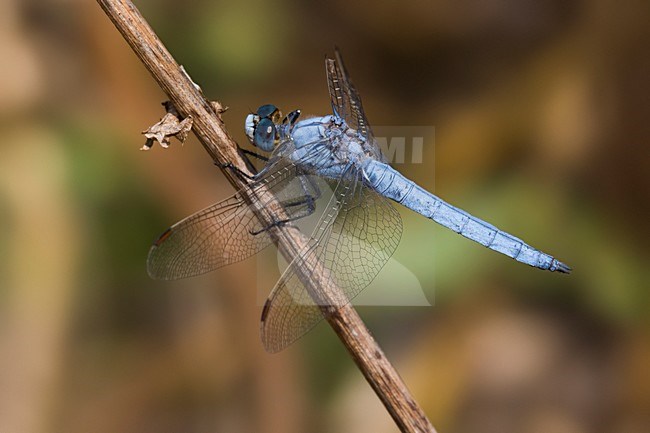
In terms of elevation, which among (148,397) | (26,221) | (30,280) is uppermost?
(26,221)

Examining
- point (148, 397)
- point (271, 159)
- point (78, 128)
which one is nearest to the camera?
point (271, 159)

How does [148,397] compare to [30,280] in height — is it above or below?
below

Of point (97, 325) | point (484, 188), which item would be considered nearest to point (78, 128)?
point (97, 325)

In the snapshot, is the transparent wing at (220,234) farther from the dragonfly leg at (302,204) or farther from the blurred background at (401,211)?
the blurred background at (401,211)

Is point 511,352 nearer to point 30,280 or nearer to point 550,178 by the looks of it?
point 550,178

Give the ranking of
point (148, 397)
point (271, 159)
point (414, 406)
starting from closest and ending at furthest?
point (414, 406)
point (271, 159)
point (148, 397)

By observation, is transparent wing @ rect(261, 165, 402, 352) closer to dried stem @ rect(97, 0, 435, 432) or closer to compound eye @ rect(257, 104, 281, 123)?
dried stem @ rect(97, 0, 435, 432)

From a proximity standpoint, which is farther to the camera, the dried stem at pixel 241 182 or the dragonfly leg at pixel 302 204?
the dragonfly leg at pixel 302 204

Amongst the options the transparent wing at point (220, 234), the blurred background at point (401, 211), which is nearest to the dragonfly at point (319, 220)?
the transparent wing at point (220, 234)
